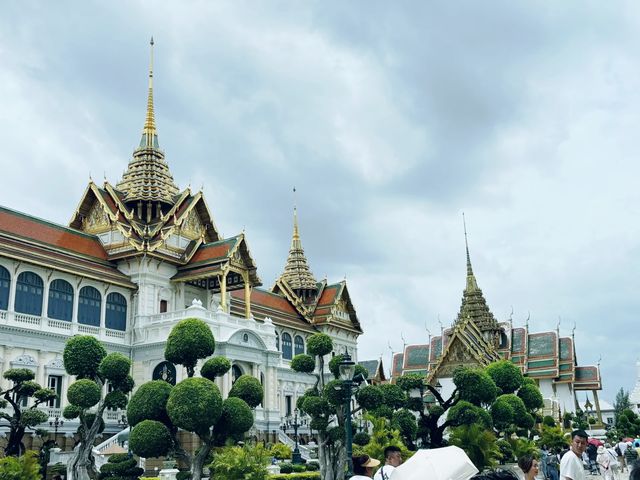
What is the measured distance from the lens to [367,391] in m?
22.1

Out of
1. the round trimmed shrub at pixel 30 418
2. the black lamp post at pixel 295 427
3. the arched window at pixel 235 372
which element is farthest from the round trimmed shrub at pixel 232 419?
the arched window at pixel 235 372

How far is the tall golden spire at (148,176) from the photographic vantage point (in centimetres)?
3847

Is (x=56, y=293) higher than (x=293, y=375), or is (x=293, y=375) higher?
(x=56, y=293)

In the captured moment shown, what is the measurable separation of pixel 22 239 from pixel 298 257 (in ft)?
107

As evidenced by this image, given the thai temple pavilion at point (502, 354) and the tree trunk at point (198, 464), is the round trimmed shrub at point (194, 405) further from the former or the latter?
the thai temple pavilion at point (502, 354)

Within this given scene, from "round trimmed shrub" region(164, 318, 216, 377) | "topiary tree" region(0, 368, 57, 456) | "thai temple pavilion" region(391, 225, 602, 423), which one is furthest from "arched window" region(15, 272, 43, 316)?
"thai temple pavilion" region(391, 225, 602, 423)

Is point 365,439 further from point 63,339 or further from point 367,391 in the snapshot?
point 63,339

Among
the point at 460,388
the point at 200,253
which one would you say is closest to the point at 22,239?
the point at 200,253

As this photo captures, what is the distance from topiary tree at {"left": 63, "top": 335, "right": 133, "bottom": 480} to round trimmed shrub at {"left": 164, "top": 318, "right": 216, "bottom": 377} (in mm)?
1561

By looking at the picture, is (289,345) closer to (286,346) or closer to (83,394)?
(286,346)

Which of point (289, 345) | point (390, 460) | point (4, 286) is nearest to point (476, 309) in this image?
point (289, 345)

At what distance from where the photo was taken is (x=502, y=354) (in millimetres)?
58625

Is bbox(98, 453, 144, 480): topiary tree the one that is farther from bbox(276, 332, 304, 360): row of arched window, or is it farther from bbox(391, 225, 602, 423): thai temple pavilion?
bbox(391, 225, 602, 423): thai temple pavilion

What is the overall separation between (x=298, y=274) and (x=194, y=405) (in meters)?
40.2
